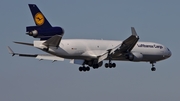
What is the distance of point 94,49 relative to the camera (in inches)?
2756

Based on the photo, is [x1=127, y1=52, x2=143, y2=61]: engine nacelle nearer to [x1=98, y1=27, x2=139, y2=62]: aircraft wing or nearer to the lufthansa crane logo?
[x1=98, y1=27, x2=139, y2=62]: aircraft wing

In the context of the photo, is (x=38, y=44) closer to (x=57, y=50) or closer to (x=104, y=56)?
(x=57, y=50)

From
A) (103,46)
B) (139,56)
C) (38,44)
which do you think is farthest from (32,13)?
(139,56)

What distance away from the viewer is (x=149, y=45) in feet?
246

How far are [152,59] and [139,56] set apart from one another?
3.26 m

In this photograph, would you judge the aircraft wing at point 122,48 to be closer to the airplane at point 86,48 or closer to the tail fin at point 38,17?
the airplane at point 86,48

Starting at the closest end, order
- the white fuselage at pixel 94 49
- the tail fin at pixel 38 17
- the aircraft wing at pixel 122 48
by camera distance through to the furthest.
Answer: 1. the white fuselage at pixel 94 49
2. the aircraft wing at pixel 122 48
3. the tail fin at pixel 38 17

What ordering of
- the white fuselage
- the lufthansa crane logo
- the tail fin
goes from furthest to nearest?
1. the lufthansa crane logo
2. the tail fin
3. the white fuselage

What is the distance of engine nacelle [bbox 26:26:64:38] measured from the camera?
65875mm

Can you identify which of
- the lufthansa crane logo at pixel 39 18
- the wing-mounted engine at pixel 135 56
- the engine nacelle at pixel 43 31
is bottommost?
the wing-mounted engine at pixel 135 56

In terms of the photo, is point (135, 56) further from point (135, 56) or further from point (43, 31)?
point (43, 31)

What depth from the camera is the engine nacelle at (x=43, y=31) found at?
216 feet

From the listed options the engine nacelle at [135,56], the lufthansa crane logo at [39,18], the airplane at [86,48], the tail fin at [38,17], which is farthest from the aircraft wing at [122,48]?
the lufthansa crane logo at [39,18]

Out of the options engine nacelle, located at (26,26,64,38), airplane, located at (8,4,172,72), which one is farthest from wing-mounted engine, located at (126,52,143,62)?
engine nacelle, located at (26,26,64,38)
